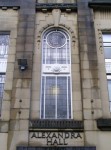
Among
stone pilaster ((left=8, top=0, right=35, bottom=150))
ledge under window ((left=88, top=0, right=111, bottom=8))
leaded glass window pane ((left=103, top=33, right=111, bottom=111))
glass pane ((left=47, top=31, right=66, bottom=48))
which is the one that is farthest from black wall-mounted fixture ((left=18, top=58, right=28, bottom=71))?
ledge under window ((left=88, top=0, right=111, bottom=8))

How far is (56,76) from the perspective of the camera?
1506cm

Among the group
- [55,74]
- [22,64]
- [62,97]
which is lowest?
A: [62,97]

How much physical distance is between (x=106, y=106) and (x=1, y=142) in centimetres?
555

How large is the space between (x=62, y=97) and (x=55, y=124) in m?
1.77

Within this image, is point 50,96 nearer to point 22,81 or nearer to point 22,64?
point 22,81

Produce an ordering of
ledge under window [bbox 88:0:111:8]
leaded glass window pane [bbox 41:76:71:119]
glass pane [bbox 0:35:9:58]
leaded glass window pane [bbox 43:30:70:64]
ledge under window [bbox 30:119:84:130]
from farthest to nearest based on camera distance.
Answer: ledge under window [bbox 88:0:111:8] → glass pane [bbox 0:35:9:58] → leaded glass window pane [bbox 43:30:70:64] → leaded glass window pane [bbox 41:76:71:119] → ledge under window [bbox 30:119:84:130]

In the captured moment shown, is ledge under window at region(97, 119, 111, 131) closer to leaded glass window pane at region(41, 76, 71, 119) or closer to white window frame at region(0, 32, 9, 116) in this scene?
leaded glass window pane at region(41, 76, 71, 119)

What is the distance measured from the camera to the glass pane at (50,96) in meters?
14.0

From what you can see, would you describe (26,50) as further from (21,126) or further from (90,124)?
(90,124)

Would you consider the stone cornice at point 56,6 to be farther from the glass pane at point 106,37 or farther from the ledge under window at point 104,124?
the ledge under window at point 104,124

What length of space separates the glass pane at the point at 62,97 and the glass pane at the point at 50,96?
262mm

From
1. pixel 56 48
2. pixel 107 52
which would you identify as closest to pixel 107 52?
pixel 107 52

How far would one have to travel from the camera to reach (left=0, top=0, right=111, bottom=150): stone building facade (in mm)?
12945

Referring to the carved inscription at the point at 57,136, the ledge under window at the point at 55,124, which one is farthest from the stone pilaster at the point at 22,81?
the carved inscription at the point at 57,136
